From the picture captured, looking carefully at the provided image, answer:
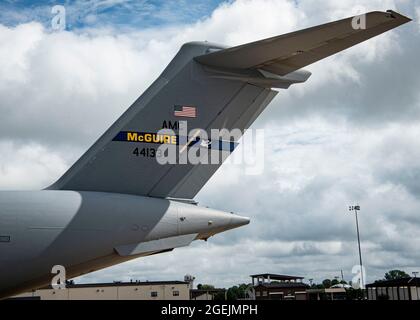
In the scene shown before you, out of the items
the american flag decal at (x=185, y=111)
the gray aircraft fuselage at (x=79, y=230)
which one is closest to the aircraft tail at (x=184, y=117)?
the american flag decal at (x=185, y=111)

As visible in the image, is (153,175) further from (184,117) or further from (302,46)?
(302,46)

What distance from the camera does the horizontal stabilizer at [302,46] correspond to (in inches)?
292

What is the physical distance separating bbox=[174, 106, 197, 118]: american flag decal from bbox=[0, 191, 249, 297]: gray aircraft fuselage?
150 centimetres

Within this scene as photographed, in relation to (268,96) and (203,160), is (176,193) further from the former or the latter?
(268,96)

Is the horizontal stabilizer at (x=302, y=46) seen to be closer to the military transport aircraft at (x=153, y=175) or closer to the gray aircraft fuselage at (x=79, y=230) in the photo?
the military transport aircraft at (x=153, y=175)

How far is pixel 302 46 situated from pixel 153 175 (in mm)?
3179

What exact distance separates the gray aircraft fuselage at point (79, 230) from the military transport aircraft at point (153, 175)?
15 mm

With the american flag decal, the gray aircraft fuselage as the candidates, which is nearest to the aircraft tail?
the american flag decal

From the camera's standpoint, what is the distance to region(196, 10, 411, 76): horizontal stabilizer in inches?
292

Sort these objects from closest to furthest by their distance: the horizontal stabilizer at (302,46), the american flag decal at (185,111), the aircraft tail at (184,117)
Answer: the horizontal stabilizer at (302,46) → the aircraft tail at (184,117) → the american flag decal at (185,111)

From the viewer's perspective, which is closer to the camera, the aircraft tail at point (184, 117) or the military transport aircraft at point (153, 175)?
the military transport aircraft at point (153, 175)

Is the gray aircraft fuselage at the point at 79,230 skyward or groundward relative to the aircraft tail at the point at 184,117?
groundward

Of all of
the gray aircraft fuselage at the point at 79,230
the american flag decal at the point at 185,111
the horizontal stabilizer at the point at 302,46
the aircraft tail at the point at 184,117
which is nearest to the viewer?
the horizontal stabilizer at the point at 302,46

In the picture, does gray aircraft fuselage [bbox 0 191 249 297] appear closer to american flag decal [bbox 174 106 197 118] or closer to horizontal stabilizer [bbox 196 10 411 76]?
american flag decal [bbox 174 106 197 118]
